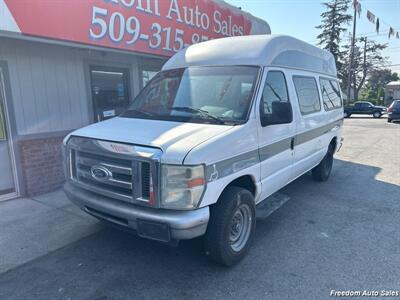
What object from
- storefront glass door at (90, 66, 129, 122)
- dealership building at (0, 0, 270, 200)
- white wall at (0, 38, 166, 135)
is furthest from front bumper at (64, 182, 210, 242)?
storefront glass door at (90, 66, 129, 122)

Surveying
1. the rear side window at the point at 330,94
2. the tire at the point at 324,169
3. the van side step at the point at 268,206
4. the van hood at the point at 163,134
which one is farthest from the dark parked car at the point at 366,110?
the van hood at the point at 163,134

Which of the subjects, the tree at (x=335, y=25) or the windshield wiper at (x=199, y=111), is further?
the tree at (x=335, y=25)

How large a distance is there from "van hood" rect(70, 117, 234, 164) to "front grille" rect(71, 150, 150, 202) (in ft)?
0.67

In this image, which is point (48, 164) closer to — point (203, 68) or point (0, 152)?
point (0, 152)

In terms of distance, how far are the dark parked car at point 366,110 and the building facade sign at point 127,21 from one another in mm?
23785

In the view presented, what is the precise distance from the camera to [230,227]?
10.5ft

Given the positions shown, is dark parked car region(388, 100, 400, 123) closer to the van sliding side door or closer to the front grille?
Result: the van sliding side door

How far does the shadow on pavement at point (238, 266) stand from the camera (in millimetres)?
2951

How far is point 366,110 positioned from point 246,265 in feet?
97.7

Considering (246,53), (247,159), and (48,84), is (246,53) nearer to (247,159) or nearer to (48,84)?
(247,159)

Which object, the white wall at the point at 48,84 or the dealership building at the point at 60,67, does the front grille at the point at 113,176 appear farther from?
the white wall at the point at 48,84

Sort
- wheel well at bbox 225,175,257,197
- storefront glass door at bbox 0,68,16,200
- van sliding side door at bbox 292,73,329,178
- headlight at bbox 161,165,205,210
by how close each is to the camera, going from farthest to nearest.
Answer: storefront glass door at bbox 0,68,16,200, van sliding side door at bbox 292,73,329,178, wheel well at bbox 225,175,257,197, headlight at bbox 161,165,205,210

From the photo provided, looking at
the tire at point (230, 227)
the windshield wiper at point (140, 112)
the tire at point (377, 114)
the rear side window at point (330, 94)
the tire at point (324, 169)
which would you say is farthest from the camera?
the tire at point (377, 114)

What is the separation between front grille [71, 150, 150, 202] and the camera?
9.35 ft
